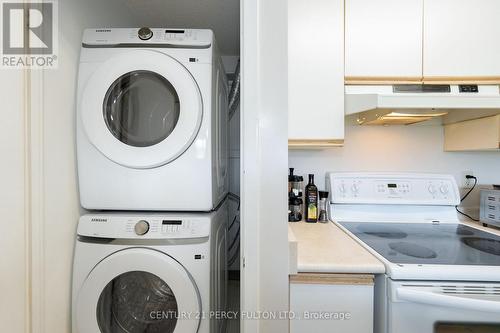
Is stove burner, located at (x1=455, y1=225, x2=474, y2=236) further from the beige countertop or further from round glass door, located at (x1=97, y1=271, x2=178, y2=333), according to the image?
round glass door, located at (x1=97, y1=271, x2=178, y2=333)

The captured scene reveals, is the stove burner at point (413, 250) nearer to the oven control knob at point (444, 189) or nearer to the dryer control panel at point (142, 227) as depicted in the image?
the oven control knob at point (444, 189)

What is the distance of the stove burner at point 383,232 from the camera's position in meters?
1.25

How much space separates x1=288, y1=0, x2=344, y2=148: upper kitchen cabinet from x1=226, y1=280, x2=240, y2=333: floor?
123 cm

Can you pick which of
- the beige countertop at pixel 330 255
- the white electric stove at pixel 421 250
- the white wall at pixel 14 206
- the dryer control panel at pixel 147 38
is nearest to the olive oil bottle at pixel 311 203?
the white electric stove at pixel 421 250

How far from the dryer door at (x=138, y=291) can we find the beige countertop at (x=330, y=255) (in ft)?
1.54

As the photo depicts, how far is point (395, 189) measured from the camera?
1.52 m

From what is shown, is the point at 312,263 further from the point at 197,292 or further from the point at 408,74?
the point at 408,74

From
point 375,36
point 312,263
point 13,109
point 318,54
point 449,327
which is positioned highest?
point 375,36

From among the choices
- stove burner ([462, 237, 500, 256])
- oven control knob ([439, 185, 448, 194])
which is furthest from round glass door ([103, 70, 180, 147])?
oven control knob ([439, 185, 448, 194])

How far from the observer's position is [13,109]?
0.86 m

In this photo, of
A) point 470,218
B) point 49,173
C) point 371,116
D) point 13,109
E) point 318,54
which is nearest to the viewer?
point 13,109

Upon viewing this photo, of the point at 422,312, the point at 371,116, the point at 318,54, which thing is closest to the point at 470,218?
the point at 371,116

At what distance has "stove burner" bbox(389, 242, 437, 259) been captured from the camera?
100cm

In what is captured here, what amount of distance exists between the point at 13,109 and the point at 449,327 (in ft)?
5.90
